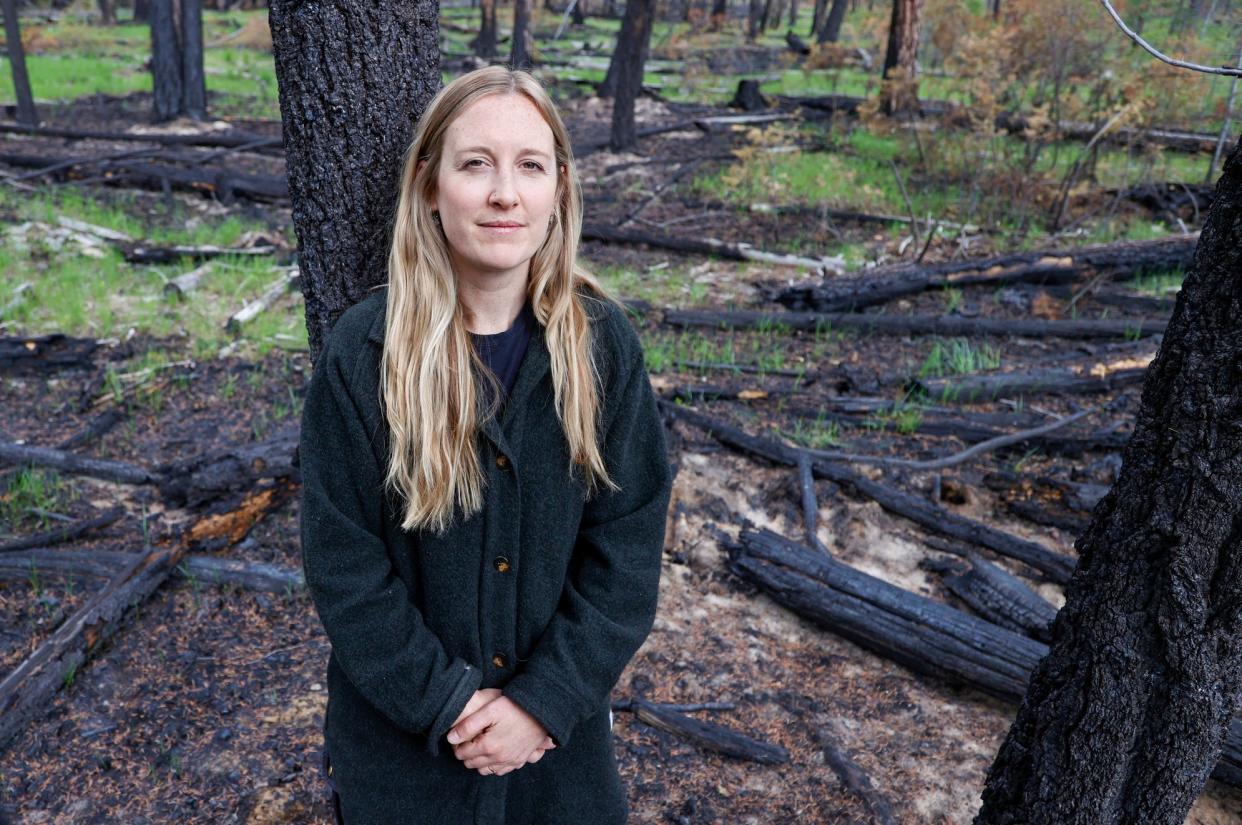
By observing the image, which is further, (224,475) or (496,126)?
(224,475)

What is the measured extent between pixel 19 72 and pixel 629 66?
10.0 meters

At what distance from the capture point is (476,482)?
1928mm

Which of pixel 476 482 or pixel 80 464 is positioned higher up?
pixel 476 482

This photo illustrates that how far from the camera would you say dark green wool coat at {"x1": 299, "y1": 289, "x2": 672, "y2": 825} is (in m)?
1.89

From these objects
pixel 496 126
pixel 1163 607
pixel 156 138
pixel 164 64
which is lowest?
pixel 156 138

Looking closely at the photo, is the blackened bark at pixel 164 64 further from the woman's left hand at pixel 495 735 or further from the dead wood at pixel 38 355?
the woman's left hand at pixel 495 735

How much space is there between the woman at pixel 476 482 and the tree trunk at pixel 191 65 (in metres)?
16.5

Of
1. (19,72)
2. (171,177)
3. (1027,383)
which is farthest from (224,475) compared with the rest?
(19,72)

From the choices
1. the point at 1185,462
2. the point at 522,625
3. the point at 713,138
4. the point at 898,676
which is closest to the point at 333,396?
the point at 522,625

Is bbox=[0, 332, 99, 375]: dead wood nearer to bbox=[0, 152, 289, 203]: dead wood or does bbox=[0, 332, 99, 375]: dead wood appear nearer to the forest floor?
the forest floor

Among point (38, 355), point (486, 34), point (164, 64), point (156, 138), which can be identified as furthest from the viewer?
point (486, 34)

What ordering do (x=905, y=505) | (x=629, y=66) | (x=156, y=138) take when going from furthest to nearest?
(x=629, y=66)
(x=156, y=138)
(x=905, y=505)

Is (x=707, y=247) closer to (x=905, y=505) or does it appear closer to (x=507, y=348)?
(x=905, y=505)

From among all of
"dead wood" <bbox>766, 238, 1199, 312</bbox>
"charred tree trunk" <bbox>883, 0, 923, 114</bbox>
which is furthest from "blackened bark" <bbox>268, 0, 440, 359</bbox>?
"charred tree trunk" <bbox>883, 0, 923, 114</bbox>
